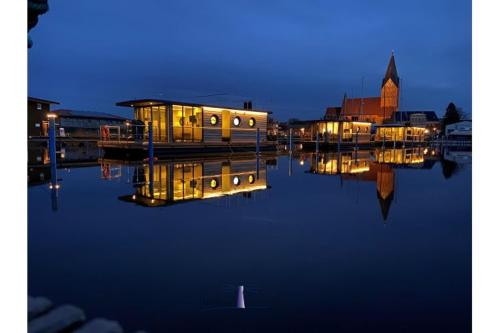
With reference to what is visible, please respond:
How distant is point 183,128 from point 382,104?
80.1 m

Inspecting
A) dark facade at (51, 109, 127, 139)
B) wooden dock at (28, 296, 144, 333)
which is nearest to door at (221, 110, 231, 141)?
dark facade at (51, 109, 127, 139)

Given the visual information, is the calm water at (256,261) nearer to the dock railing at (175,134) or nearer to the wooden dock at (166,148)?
the wooden dock at (166,148)

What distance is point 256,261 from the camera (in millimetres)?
3877

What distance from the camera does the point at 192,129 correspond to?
75.4 feet

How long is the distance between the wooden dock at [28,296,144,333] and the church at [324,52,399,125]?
84.7 m

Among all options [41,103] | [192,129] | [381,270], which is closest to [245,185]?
[381,270]

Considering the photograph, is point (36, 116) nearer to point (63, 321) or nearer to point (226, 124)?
point (226, 124)

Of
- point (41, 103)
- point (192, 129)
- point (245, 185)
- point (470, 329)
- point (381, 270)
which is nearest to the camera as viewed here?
point (470, 329)

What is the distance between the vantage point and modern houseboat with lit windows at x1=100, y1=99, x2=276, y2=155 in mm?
20828

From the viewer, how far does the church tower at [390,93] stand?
87.1 metres

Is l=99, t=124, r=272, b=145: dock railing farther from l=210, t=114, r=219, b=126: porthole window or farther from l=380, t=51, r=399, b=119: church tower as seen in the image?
l=380, t=51, r=399, b=119: church tower

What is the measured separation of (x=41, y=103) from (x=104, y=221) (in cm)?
3365
